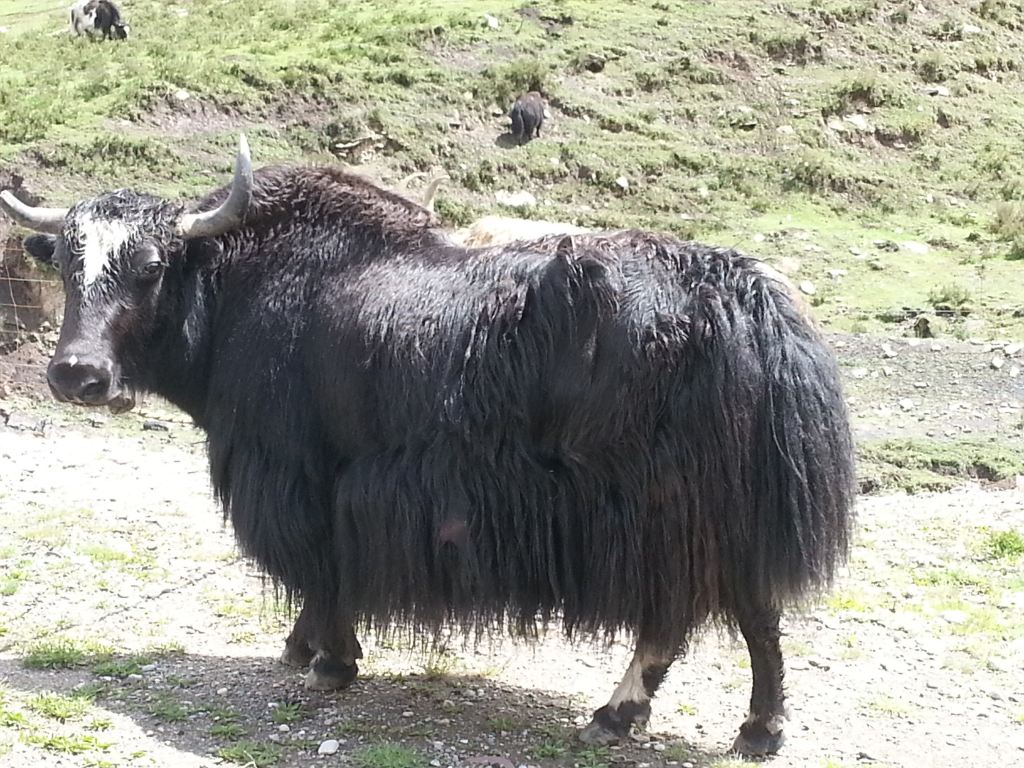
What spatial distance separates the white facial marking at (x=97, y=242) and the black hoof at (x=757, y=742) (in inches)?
101

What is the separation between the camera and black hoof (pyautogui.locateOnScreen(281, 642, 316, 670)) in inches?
180

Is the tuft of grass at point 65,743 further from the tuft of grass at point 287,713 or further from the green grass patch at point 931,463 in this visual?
the green grass patch at point 931,463

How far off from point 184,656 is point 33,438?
13.6ft

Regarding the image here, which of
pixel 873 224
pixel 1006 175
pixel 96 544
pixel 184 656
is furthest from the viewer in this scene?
pixel 1006 175

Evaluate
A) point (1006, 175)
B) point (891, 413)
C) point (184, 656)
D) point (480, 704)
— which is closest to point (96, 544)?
point (184, 656)

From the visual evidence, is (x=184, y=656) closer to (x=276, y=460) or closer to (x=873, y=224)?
(x=276, y=460)

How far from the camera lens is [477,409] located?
384 cm

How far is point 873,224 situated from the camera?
15.1 metres

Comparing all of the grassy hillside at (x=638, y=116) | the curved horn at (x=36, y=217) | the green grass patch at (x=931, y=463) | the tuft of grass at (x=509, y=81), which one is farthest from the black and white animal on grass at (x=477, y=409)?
the tuft of grass at (x=509, y=81)

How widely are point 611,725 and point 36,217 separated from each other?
2716 mm

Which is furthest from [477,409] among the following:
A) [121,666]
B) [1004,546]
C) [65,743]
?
[1004,546]

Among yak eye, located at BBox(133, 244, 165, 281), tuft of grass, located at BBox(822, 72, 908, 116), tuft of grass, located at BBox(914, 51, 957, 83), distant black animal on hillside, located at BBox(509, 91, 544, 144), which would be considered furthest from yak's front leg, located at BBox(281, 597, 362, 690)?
tuft of grass, located at BBox(914, 51, 957, 83)

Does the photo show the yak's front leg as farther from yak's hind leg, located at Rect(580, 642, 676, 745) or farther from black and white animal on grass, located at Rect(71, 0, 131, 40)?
black and white animal on grass, located at Rect(71, 0, 131, 40)

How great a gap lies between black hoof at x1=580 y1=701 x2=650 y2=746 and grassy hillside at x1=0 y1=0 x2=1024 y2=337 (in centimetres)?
767
